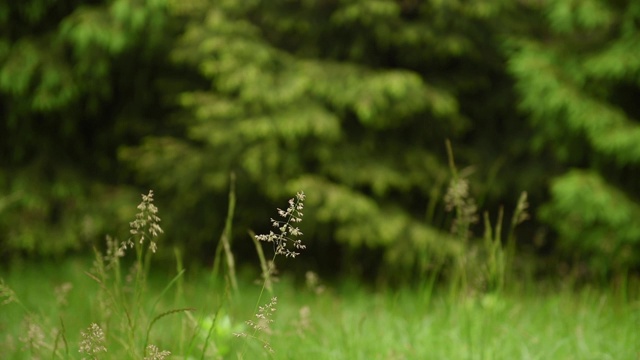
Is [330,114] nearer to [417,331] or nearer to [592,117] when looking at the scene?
[592,117]

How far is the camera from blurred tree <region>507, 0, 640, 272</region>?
13.9ft

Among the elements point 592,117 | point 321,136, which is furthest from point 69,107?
point 592,117

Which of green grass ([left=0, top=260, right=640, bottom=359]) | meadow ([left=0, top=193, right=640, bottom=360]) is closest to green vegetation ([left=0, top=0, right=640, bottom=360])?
green grass ([left=0, top=260, right=640, bottom=359])

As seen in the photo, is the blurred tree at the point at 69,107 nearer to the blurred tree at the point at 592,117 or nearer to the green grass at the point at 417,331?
the green grass at the point at 417,331

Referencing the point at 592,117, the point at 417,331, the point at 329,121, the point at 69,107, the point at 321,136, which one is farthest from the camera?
the point at 69,107

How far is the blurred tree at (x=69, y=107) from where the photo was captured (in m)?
4.84

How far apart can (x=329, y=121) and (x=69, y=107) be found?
8.26 feet

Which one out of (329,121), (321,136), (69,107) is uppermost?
(329,121)

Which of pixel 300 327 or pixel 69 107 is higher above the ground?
pixel 69 107

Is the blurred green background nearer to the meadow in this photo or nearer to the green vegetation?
the green vegetation

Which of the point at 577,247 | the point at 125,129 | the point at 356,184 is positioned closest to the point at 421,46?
the point at 356,184

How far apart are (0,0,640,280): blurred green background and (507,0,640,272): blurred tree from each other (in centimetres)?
2

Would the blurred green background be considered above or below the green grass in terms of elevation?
above

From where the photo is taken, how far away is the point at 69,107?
5.31m
